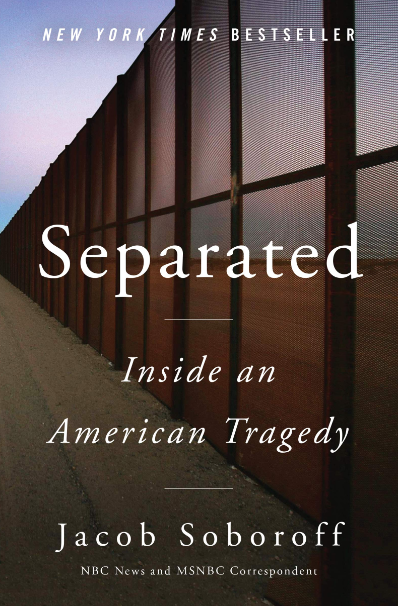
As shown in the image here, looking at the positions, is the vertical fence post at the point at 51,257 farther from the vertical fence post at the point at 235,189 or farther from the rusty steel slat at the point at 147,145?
the vertical fence post at the point at 235,189

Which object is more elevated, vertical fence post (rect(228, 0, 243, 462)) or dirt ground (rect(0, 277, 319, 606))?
vertical fence post (rect(228, 0, 243, 462))

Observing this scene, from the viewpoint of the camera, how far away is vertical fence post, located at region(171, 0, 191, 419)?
612cm

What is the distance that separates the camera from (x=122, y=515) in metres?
3.90

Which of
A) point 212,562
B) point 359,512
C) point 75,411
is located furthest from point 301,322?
point 75,411

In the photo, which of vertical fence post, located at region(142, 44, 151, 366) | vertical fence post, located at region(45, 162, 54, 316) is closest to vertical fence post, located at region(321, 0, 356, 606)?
vertical fence post, located at region(142, 44, 151, 366)

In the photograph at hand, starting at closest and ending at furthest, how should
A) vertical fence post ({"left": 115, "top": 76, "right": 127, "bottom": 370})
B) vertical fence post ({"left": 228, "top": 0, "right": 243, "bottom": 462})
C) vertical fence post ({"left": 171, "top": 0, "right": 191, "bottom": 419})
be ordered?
vertical fence post ({"left": 228, "top": 0, "right": 243, "bottom": 462}) < vertical fence post ({"left": 171, "top": 0, "right": 191, "bottom": 419}) < vertical fence post ({"left": 115, "top": 76, "right": 127, "bottom": 370})

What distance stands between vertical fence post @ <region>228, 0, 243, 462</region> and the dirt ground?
2.70 feet

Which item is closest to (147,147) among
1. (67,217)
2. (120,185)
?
(120,185)

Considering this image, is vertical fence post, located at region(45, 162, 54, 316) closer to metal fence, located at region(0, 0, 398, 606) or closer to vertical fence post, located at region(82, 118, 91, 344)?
vertical fence post, located at region(82, 118, 91, 344)

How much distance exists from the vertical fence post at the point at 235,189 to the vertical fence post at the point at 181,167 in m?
1.41

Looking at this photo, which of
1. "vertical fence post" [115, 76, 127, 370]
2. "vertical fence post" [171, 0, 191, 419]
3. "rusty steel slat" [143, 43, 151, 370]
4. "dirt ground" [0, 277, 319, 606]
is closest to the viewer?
"dirt ground" [0, 277, 319, 606]

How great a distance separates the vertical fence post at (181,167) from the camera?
20.1 ft

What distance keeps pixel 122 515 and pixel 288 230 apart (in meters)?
2.49

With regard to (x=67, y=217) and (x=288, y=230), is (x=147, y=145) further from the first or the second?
(x=67, y=217)
